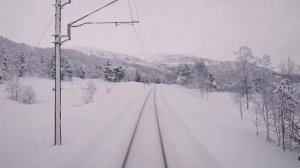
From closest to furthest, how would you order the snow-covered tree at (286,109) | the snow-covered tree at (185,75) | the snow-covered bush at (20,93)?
1. the snow-covered tree at (286,109)
2. the snow-covered bush at (20,93)
3. the snow-covered tree at (185,75)

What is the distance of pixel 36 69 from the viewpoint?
336 ft

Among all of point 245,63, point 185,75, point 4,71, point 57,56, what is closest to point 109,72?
point 185,75

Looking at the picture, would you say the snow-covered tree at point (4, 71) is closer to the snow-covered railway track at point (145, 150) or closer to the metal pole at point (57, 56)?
the metal pole at point (57, 56)

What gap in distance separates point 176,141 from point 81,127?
5969mm

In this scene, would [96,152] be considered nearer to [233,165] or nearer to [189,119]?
[233,165]

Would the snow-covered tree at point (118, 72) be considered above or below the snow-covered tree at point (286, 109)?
above

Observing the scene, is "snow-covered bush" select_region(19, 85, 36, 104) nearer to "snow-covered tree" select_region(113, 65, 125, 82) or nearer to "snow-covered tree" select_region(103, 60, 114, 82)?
"snow-covered tree" select_region(103, 60, 114, 82)

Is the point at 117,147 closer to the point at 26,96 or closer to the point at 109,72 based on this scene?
the point at 26,96

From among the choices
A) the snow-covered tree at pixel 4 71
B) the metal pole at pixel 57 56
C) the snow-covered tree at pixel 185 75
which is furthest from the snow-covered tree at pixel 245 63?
the snow-covered tree at pixel 4 71

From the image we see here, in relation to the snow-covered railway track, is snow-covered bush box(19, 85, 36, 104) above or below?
above

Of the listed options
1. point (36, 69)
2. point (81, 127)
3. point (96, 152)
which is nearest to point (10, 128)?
point (81, 127)

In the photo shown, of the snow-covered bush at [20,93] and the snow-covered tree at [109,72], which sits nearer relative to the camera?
the snow-covered bush at [20,93]

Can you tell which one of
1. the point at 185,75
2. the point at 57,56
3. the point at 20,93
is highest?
the point at 185,75

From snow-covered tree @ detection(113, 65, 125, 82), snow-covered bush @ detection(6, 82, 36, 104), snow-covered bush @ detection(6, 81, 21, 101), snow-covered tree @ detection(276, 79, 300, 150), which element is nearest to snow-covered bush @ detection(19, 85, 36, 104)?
snow-covered bush @ detection(6, 82, 36, 104)
